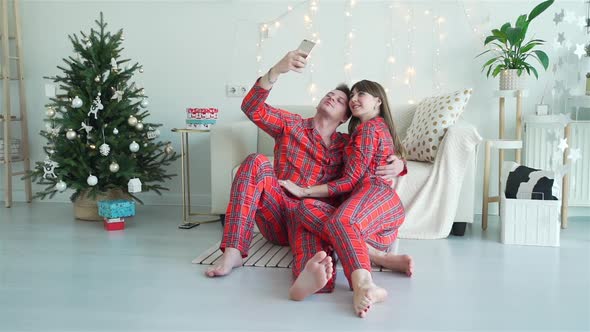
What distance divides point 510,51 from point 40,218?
9.35ft

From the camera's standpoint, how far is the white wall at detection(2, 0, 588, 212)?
3633 millimetres

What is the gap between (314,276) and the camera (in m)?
1.87

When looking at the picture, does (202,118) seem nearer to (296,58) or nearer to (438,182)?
(296,58)

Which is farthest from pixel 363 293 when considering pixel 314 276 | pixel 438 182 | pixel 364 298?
pixel 438 182

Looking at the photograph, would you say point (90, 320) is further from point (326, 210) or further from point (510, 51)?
point (510, 51)

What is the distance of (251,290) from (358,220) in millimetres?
445

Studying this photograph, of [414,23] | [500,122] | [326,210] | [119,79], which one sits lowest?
[326,210]

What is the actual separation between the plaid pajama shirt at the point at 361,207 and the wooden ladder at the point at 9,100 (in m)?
Answer: 2.47

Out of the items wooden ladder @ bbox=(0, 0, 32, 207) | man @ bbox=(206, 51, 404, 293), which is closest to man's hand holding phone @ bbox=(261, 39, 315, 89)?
man @ bbox=(206, 51, 404, 293)

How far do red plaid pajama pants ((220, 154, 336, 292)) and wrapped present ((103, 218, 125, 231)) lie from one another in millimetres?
1054

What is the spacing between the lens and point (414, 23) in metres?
3.69

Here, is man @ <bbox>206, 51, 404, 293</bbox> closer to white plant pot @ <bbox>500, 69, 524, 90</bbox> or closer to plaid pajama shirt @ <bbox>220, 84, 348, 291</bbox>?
plaid pajama shirt @ <bbox>220, 84, 348, 291</bbox>

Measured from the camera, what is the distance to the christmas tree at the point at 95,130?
3314mm

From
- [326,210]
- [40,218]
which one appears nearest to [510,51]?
[326,210]
